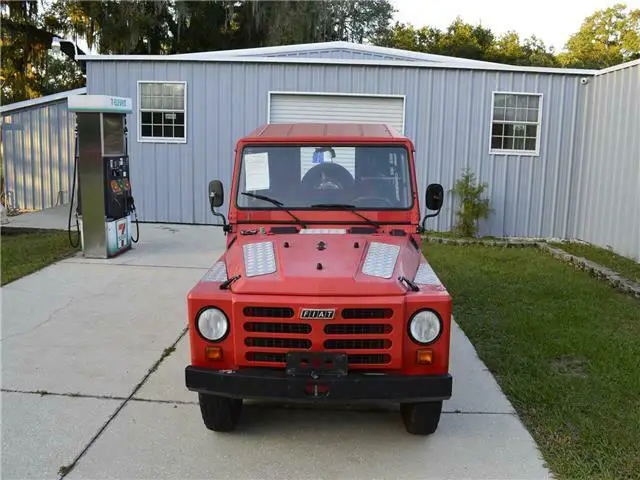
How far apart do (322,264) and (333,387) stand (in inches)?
29.8

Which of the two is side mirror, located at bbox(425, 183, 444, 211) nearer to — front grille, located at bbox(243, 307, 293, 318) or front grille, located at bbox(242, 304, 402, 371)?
front grille, located at bbox(242, 304, 402, 371)

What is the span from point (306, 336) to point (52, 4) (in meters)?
20.6

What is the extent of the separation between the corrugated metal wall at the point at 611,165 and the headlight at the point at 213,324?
8.11 metres

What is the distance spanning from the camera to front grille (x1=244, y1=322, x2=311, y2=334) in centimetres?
361

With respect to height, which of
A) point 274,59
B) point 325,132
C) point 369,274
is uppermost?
point 274,59

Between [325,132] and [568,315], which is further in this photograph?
[568,315]

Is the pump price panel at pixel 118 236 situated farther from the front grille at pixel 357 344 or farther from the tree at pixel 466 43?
the tree at pixel 466 43

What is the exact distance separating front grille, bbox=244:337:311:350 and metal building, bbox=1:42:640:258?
905cm

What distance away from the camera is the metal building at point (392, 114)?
40.2 feet

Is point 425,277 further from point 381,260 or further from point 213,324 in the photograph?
point 213,324

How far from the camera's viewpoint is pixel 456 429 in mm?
4258

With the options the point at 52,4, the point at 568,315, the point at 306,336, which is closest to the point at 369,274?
the point at 306,336

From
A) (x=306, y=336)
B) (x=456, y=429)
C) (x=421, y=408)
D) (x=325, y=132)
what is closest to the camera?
(x=306, y=336)

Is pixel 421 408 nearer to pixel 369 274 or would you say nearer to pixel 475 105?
pixel 369 274
